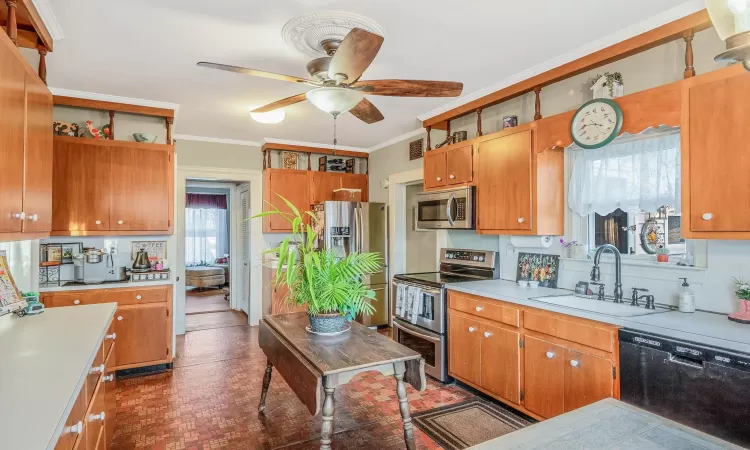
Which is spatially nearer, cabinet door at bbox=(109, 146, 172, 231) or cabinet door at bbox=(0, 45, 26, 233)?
cabinet door at bbox=(0, 45, 26, 233)

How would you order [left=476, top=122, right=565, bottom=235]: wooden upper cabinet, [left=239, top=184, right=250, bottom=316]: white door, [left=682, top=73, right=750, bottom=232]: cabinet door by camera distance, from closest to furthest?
[left=682, top=73, right=750, bottom=232]: cabinet door, [left=476, top=122, right=565, bottom=235]: wooden upper cabinet, [left=239, top=184, right=250, bottom=316]: white door

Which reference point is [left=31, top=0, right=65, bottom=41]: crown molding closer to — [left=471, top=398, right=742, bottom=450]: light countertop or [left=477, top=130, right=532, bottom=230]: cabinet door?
[left=471, top=398, right=742, bottom=450]: light countertop

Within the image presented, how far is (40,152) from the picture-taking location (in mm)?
2229

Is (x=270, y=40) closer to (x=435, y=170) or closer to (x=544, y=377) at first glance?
(x=435, y=170)

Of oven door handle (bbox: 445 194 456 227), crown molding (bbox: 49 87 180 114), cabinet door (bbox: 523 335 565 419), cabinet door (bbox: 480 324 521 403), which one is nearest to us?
cabinet door (bbox: 523 335 565 419)

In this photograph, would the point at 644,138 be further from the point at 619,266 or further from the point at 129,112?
the point at 129,112

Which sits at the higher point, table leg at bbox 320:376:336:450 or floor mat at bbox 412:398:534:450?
table leg at bbox 320:376:336:450

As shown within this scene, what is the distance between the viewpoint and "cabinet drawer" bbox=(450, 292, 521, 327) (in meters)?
2.88

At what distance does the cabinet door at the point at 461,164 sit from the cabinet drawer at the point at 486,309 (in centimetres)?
107

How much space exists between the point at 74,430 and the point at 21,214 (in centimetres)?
110

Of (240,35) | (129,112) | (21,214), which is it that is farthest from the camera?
(129,112)

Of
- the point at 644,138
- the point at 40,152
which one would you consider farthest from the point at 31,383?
the point at 644,138

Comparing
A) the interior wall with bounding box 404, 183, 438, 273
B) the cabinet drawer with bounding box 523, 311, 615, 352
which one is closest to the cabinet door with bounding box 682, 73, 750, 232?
the cabinet drawer with bounding box 523, 311, 615, 352

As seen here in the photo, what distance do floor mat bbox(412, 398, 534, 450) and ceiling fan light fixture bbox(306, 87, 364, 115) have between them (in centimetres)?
216
